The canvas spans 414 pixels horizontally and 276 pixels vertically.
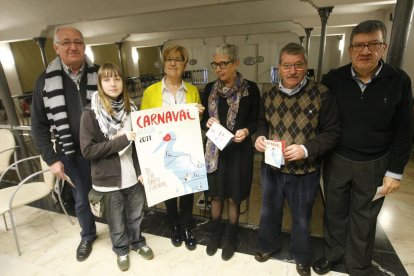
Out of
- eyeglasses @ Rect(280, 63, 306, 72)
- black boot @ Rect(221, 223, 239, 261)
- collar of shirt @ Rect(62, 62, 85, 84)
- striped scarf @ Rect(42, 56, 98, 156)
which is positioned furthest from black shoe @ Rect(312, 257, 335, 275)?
collar of shirt @ Rect(62, 62, 85, 84)

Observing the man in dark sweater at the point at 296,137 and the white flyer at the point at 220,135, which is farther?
the white flyer at the point at 220,135

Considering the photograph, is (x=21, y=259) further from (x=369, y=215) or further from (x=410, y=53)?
(x=410, y=53)

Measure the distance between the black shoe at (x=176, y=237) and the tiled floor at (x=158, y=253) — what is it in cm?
5

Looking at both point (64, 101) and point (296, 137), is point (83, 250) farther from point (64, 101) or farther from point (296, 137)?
point (296, 137)

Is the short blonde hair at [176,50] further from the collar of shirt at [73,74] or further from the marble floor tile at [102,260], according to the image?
the marble floor tile at [102,260]

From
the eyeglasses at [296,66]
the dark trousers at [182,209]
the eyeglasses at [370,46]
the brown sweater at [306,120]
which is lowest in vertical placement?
the dark trousers at [182,209]

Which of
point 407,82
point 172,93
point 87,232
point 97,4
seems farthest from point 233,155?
point 97,4

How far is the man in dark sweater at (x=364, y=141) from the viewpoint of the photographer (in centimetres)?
123

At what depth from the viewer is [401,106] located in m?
1.25

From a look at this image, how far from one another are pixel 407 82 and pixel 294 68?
1.87 ft

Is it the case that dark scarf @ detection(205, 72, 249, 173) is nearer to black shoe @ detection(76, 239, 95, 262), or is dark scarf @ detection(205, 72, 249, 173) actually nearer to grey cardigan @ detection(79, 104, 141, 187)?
grey cardigan @ detection(79, 104, 141, 187)

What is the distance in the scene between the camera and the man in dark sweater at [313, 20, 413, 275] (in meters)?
1.23

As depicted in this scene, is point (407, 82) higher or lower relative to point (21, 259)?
higher

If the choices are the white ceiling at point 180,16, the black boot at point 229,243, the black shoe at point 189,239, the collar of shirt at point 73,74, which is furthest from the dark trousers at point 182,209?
the white ceiling at point 180,16
